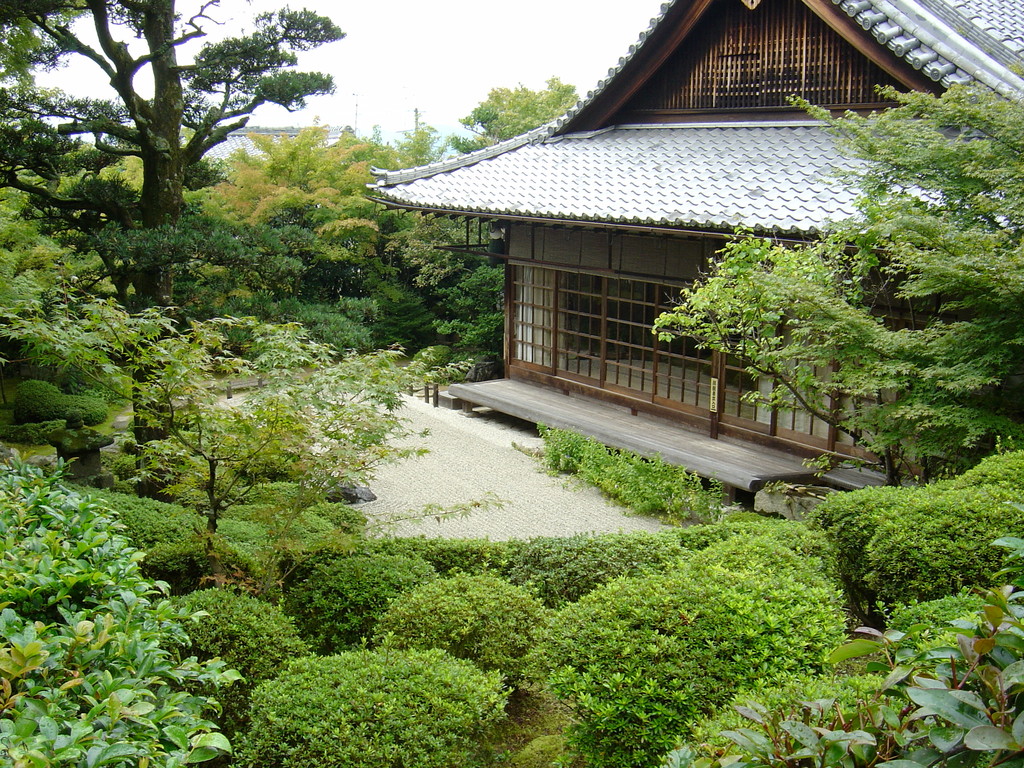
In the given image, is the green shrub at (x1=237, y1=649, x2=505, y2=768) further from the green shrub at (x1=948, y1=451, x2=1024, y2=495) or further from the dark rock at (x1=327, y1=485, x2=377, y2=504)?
the dark rock at (x1=327, y1=485, x2=377, y2=504)

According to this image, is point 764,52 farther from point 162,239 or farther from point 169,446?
point 169,446

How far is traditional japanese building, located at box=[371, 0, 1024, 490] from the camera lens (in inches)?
411

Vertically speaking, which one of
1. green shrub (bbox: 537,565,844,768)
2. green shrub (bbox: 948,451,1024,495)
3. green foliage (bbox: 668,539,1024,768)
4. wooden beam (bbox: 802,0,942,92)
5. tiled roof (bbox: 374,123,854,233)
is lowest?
green shrub (bbox: 537,565,844,768)

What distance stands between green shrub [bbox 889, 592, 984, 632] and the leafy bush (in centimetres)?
34

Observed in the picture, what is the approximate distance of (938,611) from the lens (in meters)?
4.08

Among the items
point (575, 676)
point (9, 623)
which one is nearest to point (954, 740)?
point (575, 676)

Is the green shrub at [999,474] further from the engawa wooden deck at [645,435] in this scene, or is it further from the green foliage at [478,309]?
the green foliage at [478,309]

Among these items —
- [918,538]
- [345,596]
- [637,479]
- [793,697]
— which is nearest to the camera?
[793,697]

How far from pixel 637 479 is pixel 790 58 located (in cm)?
620

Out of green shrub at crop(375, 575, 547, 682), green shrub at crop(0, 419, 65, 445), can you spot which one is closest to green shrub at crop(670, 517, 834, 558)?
green shrub at crop(375, 575, 547, 682)

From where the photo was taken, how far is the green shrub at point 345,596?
5.87 metres

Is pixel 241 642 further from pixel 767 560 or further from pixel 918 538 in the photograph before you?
pixel 918 538

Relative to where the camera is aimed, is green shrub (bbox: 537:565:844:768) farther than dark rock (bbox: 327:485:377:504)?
No

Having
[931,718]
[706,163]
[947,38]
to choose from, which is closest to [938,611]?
[931,718]
